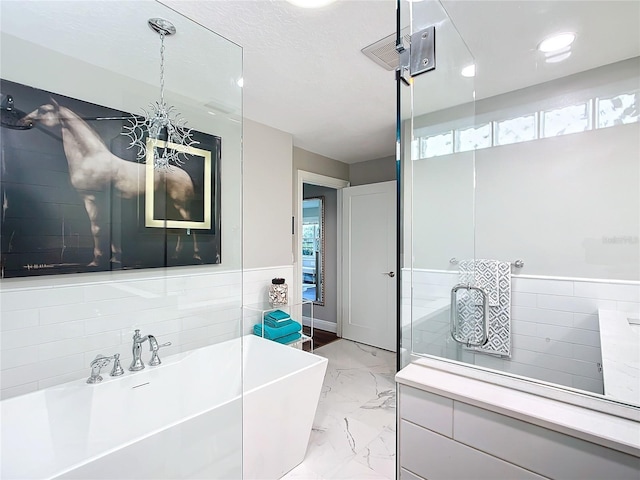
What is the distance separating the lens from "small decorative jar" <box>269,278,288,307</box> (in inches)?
109

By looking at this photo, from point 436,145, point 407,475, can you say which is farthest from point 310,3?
point 407,475

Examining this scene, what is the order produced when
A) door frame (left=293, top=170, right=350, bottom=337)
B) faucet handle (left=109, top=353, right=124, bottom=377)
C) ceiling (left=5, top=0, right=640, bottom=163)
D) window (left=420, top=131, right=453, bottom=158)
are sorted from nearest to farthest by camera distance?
ceiling (left=5, top=0, right=640, bottom=163) → window (left=420, top=131, right=453, bottom=158) → faucet handle (left=109, top=353, right=124, bottom=377) → door frame (left=293, top=170, right=350, bottom=337)

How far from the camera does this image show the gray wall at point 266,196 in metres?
2.70

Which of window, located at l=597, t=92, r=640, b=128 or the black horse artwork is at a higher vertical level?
window, located at l=597, t=92, r=640, b=128

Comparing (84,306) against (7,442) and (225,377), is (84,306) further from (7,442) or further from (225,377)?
(225,377)

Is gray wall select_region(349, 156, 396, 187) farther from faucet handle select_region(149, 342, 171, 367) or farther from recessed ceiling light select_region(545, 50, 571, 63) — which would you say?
faucet handle select_region(149, 342, 171, 367)

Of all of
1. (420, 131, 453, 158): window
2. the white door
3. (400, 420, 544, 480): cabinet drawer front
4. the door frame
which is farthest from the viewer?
the white door

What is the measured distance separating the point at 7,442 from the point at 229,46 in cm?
225

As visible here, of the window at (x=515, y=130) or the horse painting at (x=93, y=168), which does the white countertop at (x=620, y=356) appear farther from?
the horse painting at (x=93, y=168)

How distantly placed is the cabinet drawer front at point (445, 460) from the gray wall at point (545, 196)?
2.42 ft

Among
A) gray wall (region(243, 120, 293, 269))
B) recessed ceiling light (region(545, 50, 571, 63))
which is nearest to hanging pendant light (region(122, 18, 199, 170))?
gray wall (region(243, 120, 293, 269))

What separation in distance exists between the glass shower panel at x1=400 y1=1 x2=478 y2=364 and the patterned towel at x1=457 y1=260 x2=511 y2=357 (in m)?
0.02

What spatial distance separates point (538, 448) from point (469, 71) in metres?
1.97

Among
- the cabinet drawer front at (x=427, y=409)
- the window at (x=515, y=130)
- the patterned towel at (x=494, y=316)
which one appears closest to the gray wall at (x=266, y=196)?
the patterned towel at (x=494, y=316)
